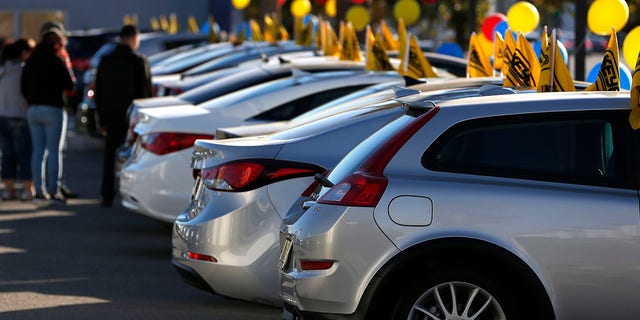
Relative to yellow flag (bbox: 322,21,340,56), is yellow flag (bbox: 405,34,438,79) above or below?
above

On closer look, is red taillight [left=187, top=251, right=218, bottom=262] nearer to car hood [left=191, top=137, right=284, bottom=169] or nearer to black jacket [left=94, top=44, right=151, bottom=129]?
car hood [left=191, top=137, right=284, bottom=169]

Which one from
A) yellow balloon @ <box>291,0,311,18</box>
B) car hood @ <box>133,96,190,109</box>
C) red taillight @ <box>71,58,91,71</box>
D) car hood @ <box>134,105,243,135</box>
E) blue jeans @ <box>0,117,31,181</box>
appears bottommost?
red taillight @ <box>71,58,91,71</box>

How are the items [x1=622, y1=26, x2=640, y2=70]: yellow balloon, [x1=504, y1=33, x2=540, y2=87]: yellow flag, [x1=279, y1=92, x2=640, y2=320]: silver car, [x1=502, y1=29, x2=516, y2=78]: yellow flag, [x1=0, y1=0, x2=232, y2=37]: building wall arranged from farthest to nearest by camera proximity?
[x1=0, y1=0, x2=232, y2=37]: building wall < [x1=622, y1=26, x2=640, y2=70]: yellow balloon < [x1=502, y1=29, x2=516, y2=78]: yellow flag < [x1=504, y1=33, x2=540, y2=87]: yellow flag < [x1=279, y1=92, x2=640, y2=320]: silver car

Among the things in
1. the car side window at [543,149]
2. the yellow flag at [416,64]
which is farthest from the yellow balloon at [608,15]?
the car side window at [543,149]

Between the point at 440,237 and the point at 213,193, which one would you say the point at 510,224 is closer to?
the point at 440,237

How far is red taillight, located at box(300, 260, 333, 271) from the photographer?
20.3ft

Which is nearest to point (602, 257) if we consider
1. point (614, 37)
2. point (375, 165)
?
point (375, 165)

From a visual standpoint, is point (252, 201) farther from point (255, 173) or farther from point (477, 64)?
point (477, 64)

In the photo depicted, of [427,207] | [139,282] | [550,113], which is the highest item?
[550,113]

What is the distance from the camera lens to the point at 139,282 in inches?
391

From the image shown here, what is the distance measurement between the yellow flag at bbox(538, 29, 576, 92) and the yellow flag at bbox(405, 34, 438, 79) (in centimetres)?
328

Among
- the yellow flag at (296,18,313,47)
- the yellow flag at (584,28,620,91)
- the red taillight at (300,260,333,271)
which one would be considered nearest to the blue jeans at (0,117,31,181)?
the yellow flag at (296,18,313,47)

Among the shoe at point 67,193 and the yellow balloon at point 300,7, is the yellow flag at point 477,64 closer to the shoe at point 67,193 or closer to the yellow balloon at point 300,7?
the shoe at point 67,193

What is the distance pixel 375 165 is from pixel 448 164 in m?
0.31
